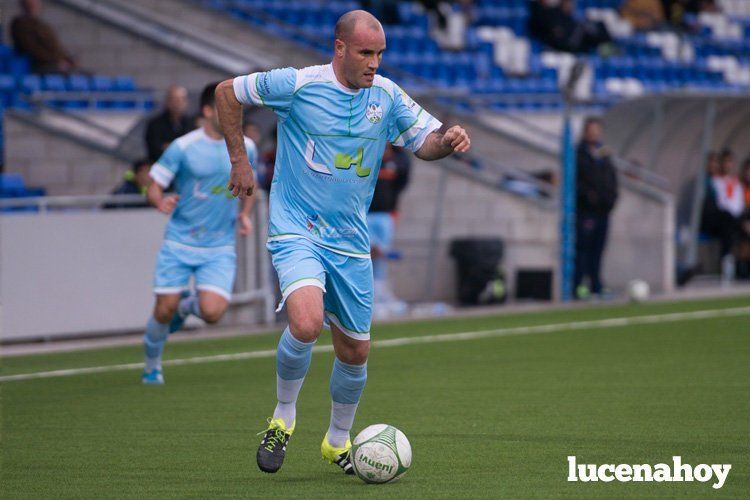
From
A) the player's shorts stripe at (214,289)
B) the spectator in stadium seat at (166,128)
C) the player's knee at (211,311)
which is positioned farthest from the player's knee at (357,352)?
the spectator in stadium seat at (166,128)

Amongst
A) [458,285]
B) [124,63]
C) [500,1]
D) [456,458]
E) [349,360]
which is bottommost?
[456,458]

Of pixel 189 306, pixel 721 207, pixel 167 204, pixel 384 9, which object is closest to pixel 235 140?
pixel 167 204

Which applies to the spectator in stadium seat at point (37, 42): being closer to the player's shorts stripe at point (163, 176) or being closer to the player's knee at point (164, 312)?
the player's shorts stripe at point (163, 176)

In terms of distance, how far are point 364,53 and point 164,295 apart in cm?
459

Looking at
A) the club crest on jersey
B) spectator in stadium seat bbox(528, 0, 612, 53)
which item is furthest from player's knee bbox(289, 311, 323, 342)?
spectator in stadium seat bbox(528, 0, 612, 53)

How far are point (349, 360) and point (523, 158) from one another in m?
13.7

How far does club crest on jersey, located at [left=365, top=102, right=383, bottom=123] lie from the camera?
7.35 metres

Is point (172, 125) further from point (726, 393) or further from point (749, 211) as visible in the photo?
point (749, 211)

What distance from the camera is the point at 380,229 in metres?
17.3

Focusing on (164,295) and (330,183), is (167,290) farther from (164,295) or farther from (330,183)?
(330,183)

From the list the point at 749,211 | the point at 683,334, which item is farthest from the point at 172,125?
the point at 749,211

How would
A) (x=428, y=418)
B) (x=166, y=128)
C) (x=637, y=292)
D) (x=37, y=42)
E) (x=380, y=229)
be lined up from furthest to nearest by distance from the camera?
(x=37, y=42) → (x=637, y=292) → (x=380, y=229) → (x=166, y=128) → (x=428, y=418)

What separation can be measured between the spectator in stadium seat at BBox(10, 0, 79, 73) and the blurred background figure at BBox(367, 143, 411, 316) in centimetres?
542

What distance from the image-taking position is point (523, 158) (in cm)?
2067
